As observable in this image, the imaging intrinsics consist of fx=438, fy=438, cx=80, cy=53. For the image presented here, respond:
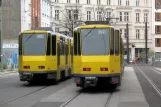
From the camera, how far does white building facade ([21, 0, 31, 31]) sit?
2625 inches

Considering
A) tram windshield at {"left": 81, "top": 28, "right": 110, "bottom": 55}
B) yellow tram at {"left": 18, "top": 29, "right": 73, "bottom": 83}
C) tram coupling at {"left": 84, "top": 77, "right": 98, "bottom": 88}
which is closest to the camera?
tram coupling at {"left": 84, "top": 77, "right": 98, "bottom": 88}

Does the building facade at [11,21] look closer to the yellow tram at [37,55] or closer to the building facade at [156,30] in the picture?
the yellow tram at [37,55]

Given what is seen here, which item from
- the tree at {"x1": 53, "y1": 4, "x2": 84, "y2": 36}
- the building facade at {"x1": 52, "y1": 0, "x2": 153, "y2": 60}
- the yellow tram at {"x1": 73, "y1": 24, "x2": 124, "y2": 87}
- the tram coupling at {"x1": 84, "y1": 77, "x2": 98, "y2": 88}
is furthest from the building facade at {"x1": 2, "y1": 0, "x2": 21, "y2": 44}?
the tram coupling at {"x1": 84, "y1": 77, "x2": 98, "y2": 88}

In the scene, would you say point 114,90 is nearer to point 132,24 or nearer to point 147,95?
point 147,95

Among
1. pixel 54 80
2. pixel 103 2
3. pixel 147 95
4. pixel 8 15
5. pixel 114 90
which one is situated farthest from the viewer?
pixel 103 2

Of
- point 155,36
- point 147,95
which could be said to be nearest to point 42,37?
point 147,95

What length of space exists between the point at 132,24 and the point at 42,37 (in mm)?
80480

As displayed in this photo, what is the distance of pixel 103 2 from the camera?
100438mm

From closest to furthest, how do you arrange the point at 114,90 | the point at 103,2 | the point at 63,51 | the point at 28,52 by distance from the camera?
1. the point at 114,90
2. the point at 28,52
3. the point at 63,51
4. the point at 103,2

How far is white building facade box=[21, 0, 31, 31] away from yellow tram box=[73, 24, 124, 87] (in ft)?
155

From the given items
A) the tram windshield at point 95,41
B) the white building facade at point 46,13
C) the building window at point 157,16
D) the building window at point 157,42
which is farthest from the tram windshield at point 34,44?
the building window at point 157,16

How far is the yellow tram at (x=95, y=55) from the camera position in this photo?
19781mm

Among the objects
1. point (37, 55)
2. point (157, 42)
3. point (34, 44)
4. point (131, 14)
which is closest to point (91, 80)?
point (37, 55)

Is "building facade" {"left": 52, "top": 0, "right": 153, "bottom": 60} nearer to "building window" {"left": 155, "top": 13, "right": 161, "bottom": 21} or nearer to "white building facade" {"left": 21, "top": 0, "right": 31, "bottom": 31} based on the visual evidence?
"building window" {"left": 155, "top": 13, "right": 161, "bottom": 21}
